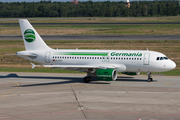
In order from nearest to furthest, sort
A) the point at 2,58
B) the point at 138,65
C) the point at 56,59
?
the point at 138,65 → the point at 56,59 → the point at 2,58

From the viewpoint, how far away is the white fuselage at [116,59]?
131ft

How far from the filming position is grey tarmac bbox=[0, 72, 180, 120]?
25142 millimetres

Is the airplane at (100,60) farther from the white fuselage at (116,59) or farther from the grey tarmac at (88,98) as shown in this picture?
the grey tarmac at (88,98)

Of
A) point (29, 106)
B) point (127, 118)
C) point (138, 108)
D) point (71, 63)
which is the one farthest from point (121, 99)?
point (71, 63)

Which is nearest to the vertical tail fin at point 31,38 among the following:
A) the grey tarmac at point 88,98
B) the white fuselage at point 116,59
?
the white fuselage at point 116,59

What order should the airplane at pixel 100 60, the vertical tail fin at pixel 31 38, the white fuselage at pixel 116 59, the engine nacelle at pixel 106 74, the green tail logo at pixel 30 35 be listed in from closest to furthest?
the engine nacelle at pixel 106 74
the airplane at pixel 100 60
the white fuselage at pixel 116 59
the vertical tail fin at pixel 31 38
the green tail logo at pixel 30 35

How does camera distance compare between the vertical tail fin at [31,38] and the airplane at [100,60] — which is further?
the vertical tail fin at [31,38]

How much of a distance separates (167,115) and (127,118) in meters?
3.57

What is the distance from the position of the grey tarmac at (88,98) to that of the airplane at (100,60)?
5.94 feet

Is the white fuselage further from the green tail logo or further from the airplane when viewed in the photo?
the green tail logo

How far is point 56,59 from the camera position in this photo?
42969 millimetres

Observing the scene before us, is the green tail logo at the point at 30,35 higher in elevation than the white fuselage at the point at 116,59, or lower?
higher

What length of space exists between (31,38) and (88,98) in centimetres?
1753

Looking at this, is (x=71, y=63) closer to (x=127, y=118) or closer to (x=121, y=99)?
(x=121, y=99)
